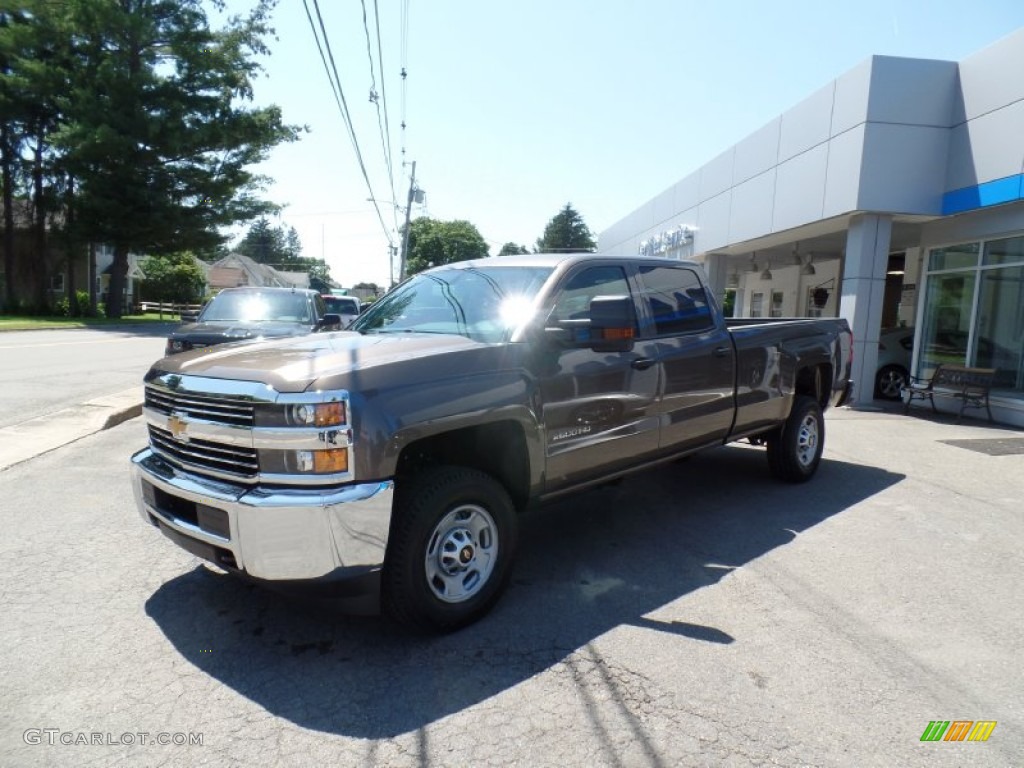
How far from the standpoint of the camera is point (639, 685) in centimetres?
291

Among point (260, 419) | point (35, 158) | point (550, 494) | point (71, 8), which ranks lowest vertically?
point (550, 494)

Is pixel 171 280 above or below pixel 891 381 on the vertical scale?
above

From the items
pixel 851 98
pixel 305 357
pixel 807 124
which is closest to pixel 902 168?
pixel 851 98

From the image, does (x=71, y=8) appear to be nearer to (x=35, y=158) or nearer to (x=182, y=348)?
(x=35, y=158)

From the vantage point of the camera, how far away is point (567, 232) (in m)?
102

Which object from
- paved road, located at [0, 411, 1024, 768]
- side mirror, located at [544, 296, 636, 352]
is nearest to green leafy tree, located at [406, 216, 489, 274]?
paved road, located at [0, 411, 1024, 768]

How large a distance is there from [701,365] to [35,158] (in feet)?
132

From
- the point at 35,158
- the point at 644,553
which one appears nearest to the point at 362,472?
the point at 644,553

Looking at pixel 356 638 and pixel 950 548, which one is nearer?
pixel 356 638

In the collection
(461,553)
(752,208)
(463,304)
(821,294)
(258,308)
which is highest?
(752,208)

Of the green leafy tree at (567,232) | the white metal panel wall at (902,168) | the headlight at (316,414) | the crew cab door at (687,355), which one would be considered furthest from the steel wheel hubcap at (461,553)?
the green leafy tree at (567,232)

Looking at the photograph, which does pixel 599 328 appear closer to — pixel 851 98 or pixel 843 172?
pixel 843 172

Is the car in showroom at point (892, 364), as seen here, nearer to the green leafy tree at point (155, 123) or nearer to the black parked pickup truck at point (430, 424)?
the black parked pickup truck at point (430, 424)

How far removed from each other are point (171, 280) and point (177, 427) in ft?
177
